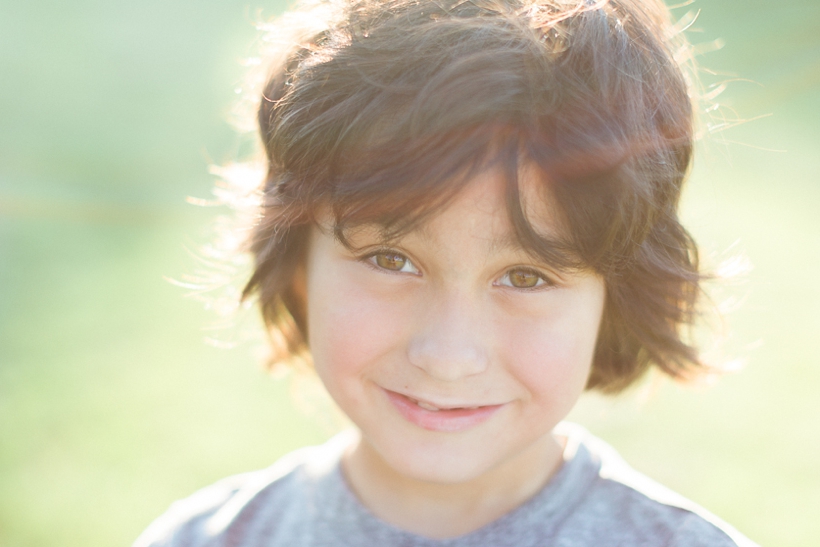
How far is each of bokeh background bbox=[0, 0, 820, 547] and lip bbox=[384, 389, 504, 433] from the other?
2.02 feet

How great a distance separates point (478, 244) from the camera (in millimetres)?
1148

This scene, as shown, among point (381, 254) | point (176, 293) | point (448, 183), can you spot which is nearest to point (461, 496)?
point (381, 254)

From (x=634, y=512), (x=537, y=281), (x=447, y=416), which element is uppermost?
(x=537, y=281)

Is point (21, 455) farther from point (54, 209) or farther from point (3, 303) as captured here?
point (54, 209)

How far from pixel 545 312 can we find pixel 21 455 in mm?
2483

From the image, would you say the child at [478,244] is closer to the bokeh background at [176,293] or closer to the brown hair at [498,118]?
the brown hair at [498,118]

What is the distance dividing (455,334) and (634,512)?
1.59 feet

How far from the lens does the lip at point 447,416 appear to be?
129 cm

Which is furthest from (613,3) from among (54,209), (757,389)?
(54,209)

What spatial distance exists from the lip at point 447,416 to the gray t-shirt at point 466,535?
0.22m

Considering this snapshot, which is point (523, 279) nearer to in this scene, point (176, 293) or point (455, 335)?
point (455, 335)

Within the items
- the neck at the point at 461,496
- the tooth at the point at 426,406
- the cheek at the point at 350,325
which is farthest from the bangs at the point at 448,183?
the neck at the point at 461,496

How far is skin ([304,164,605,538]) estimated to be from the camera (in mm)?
1163

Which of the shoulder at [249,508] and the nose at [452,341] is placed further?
the shoulder at [249,508]
